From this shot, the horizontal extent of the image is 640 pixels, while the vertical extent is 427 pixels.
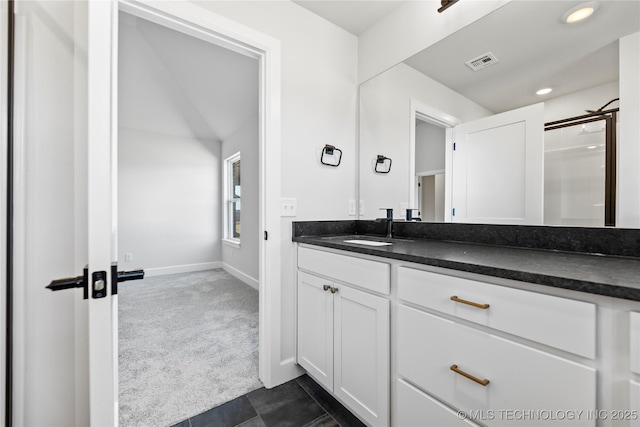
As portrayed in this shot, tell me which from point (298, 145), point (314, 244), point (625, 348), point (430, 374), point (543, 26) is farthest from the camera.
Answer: point (298, 145)

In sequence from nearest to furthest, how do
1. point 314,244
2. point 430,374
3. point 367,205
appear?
point 430,374 → point 314,244 → point 367,205

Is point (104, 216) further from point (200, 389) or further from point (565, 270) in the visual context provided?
point (200, 389)

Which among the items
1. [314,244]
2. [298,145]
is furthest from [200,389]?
[298,145]

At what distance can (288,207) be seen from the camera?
1.66m

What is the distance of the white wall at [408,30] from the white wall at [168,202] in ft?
12.1

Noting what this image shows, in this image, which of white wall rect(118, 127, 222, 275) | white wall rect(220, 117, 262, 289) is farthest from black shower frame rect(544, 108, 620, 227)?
white wall rect(118, 127, 222, 275)

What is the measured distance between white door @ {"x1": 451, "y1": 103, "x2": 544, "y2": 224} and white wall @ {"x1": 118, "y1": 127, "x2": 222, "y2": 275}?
4.37 metres

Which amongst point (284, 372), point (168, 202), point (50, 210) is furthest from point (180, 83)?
point (284, 372)

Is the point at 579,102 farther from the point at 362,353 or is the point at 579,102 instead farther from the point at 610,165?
the point at 362,353

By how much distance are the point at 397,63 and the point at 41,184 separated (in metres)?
1.95

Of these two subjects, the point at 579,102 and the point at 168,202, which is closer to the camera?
the point at 579,102

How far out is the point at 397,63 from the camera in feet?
5.82

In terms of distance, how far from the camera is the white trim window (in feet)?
15.4

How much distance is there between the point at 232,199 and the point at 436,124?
3955 mm
